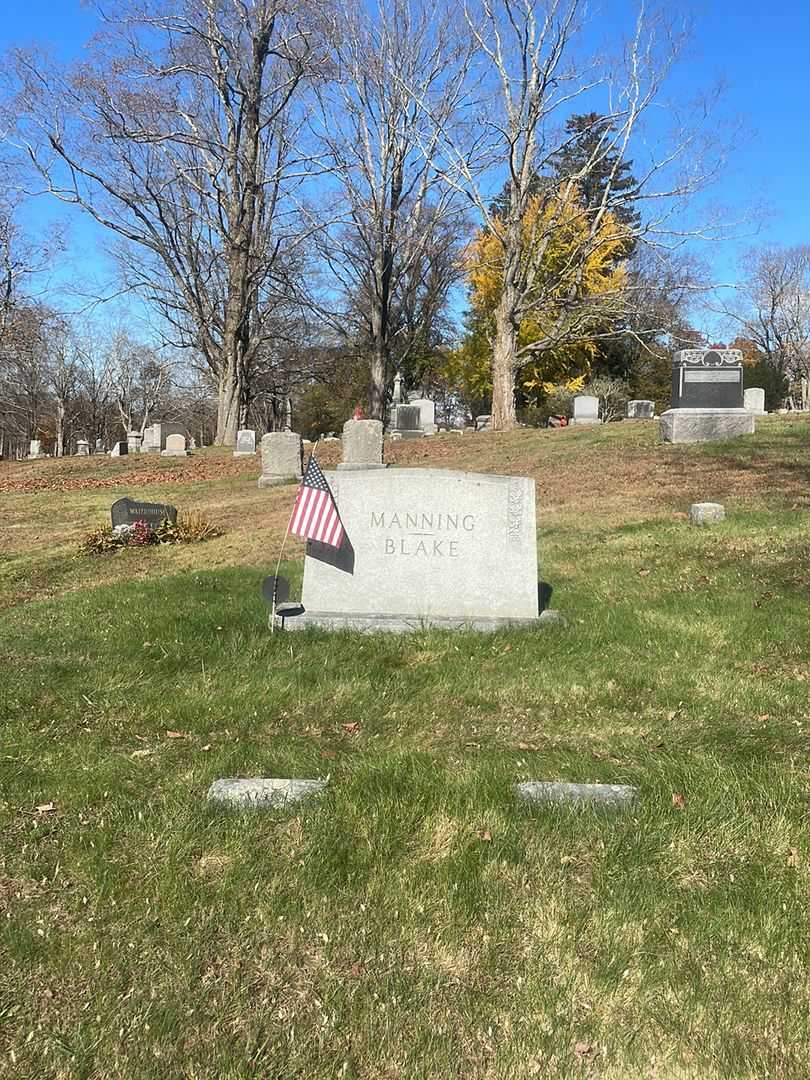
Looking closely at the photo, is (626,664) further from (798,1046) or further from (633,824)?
(798,1046)

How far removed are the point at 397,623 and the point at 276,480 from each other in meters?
11.3

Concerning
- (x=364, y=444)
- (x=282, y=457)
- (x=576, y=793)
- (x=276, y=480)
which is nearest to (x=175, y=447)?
(x=282, y=457)

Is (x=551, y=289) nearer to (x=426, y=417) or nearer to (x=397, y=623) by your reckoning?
(x=426, y=417)

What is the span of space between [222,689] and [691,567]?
184 inches

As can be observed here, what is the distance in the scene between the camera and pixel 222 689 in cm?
445

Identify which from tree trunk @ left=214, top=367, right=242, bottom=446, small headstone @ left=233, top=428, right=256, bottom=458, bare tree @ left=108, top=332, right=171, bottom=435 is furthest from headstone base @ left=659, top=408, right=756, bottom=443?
bare tree @ left=108, top=332, right=171, bottom=435

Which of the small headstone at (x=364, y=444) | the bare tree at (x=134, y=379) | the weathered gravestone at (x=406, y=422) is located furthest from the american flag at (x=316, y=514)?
the bare tree at (x=134, y=379)

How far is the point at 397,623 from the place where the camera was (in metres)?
5.66

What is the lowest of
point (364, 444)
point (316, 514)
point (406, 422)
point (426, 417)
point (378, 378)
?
point (316, 514)

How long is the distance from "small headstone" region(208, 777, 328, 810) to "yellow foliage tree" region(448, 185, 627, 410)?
21311 mm

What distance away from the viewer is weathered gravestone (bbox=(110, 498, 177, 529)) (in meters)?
10.3

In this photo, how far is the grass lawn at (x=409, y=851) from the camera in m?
2.00

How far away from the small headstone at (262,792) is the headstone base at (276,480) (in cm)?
1339

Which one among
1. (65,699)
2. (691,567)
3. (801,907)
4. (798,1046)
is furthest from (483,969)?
(691,567)
